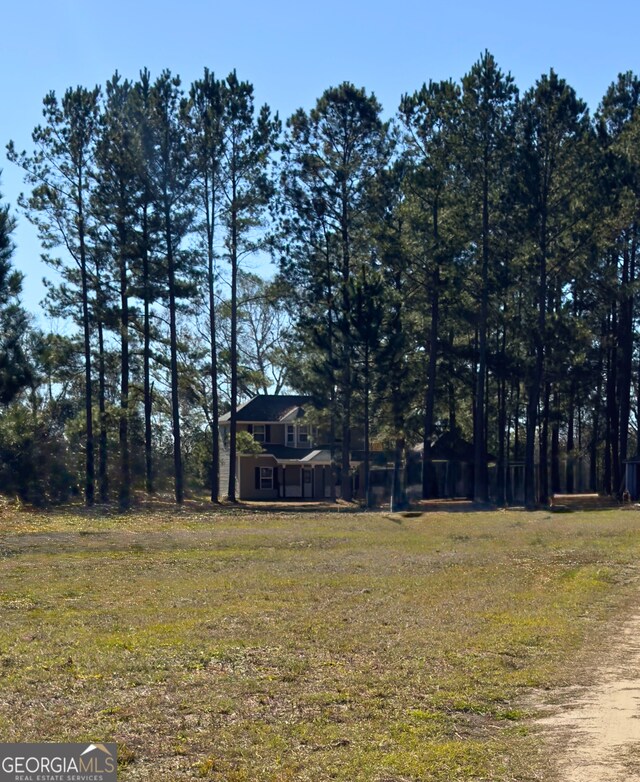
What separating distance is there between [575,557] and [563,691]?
13297 mm

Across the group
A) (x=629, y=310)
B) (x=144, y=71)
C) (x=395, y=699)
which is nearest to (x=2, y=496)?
(x=144, y=71)

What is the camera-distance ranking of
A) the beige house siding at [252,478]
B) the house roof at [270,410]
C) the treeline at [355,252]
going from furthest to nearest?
1. the house roof at [270,410]
2. the beige house siding at [252,478]
3. the treeline at [355,252]

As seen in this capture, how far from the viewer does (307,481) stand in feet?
203

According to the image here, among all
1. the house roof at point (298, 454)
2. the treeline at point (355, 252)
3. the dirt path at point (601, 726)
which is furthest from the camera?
the house roof at point (298, 454)

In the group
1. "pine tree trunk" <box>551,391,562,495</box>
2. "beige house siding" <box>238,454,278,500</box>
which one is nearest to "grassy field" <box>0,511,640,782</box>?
"pine tree trunk" <box>551,391,562,495</box>

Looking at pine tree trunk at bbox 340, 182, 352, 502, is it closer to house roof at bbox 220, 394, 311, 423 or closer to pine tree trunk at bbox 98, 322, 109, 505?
pine tree trunk at bbox 98, 322, 109, 505

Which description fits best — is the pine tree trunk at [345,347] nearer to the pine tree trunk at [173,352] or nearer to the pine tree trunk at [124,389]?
the pine tree trunk at [173,352]

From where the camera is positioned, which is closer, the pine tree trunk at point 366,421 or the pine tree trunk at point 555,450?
the pine tree trunk at point 366,421

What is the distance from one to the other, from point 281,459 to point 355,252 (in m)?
16.1

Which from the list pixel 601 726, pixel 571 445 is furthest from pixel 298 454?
pixel 601 726

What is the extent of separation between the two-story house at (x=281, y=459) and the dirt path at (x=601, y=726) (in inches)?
1977

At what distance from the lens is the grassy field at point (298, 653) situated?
7.36 meters

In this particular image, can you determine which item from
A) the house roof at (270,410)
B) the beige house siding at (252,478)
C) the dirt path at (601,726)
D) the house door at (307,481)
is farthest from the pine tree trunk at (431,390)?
the dirt path at (601,726)

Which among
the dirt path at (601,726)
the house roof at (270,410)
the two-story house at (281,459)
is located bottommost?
the dirt path at (601,726)
